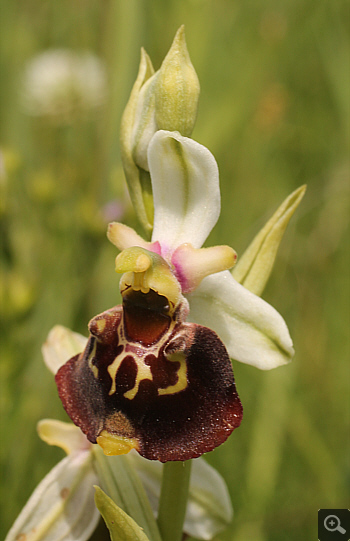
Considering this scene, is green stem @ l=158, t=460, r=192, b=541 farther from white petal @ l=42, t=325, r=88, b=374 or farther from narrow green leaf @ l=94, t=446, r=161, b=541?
white petal @ l=42, t=325, r=88, b=374

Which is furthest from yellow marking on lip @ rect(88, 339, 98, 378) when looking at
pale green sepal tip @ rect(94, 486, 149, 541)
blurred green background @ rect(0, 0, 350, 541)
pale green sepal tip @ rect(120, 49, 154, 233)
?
blurred green background @ rect(0, 0, 350, 541)

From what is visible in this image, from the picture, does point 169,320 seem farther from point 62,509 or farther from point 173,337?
point 62,509

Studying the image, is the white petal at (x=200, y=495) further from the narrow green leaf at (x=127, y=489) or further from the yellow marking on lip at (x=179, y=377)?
the yellow marking on lip at (x=179, y=377)

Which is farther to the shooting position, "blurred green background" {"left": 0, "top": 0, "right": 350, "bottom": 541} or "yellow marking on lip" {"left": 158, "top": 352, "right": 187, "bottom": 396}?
"blurred green background" {"left": 0, "top": 0, "right": 350, "bottom": 541}

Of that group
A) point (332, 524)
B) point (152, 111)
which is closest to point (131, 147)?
point (152, 111)

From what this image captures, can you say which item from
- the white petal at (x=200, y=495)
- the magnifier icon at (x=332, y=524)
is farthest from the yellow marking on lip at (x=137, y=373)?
the magnifier icon at (x=332, y=524)

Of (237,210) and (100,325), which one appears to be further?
(237,210)
